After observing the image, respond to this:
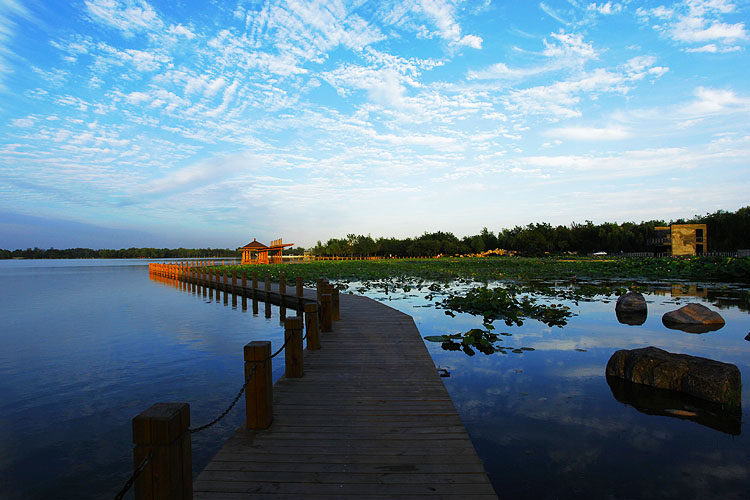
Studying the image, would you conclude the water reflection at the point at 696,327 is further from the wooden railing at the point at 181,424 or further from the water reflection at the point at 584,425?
the wooden railing at the point at 181,424

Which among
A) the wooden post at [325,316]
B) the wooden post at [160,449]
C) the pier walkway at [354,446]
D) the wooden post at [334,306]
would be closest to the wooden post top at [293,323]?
the pier walkway at [354,446]

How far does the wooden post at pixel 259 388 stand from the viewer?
3816mm

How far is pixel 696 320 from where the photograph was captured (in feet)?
37.5

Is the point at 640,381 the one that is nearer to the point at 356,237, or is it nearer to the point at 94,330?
the point at 94,330

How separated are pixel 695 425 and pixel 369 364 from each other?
459cm

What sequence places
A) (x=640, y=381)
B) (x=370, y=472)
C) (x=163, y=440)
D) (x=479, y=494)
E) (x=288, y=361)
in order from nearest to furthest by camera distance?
1. (x=163, y=440)
2. (x=479, y=494)
3. (x=370, y=472)
4. (x=288, y=361)
5. (x=640, y=381)

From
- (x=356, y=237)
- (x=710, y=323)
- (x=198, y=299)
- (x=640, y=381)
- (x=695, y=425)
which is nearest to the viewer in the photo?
(x=695, y=425)

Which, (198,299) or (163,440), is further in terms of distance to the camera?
(198,299)

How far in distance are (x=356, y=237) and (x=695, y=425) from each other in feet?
292

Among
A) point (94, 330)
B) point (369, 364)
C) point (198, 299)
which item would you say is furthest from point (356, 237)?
point (369, 364)

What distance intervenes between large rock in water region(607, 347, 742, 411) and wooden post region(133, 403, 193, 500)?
6.95 metres

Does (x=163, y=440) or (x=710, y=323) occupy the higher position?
(x=163, y=440)

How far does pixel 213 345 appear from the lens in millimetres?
11750

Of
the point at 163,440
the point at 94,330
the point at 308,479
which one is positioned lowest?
the point at 94,330
